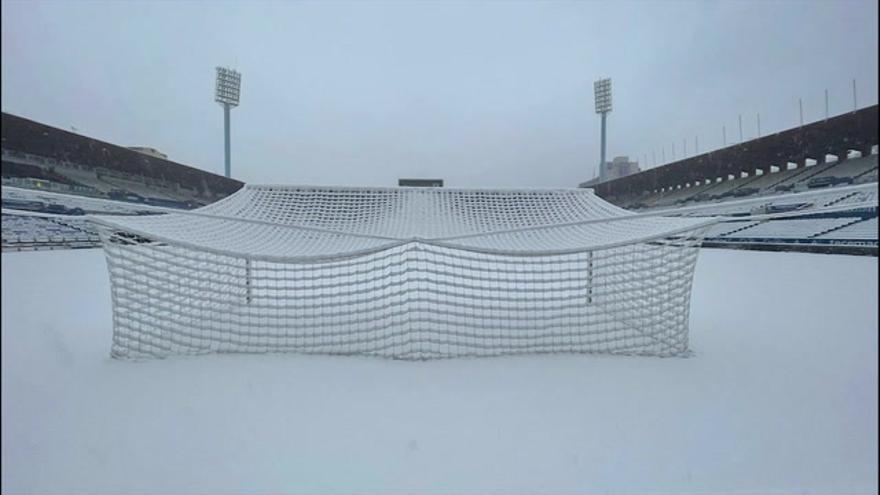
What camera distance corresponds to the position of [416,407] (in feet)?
3.43

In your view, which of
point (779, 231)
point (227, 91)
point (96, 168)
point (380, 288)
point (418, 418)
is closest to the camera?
point (418, 418)

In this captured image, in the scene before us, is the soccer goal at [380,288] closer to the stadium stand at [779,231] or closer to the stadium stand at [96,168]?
the stadium stand at [96,168]

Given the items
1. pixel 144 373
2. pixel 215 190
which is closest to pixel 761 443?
pixel 144 373

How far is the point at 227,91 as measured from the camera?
2689 millimetres

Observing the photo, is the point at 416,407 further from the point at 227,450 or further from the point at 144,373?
the point at 144,373

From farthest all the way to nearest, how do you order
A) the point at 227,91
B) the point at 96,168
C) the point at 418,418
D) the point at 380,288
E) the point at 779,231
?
the point at 779,231 < the point at 227,91 < the point at 96,168 < the point at 380,288 < the point at 418,418

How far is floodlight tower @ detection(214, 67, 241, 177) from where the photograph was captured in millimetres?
2363

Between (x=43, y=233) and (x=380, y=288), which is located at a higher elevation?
(x=43, y=233)

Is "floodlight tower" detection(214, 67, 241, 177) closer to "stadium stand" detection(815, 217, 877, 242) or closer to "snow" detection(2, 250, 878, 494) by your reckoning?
"snow" detection(2, 250, 878, 494)

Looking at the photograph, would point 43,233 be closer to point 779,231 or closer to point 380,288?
point 380,288

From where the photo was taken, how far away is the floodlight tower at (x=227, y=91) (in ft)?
7.75

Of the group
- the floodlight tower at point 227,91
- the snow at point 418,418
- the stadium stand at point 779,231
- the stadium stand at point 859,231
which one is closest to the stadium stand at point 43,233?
the snow at point 418,418

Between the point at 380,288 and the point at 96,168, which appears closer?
the point at 380,288

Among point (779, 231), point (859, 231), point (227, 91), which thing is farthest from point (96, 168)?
point (779, 231)
